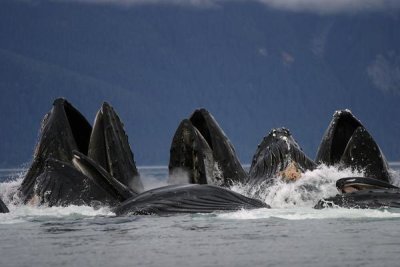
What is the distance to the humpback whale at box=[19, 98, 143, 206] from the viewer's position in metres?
14.5

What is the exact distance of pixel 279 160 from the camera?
15.8 metres

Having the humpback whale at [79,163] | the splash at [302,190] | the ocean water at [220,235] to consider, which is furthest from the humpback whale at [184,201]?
the splash at [302,190]

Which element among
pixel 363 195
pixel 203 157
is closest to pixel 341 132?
pixel 203 157

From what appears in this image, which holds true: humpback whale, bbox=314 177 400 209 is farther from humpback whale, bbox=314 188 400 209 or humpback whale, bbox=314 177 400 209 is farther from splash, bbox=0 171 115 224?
splash, bbox=0 171 115 224

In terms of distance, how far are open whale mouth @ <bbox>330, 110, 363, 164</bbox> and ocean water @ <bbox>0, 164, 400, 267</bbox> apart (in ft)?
4.98

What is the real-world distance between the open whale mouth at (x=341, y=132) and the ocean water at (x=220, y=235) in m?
1.52

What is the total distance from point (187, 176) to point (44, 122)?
259 cm

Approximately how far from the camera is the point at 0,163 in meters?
180

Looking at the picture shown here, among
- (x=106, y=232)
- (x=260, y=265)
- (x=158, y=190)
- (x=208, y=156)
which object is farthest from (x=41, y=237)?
(x=208, y=156)

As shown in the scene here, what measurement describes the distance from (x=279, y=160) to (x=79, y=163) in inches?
126

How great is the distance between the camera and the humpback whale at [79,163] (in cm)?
1451

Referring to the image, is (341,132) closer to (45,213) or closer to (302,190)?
(302,190)

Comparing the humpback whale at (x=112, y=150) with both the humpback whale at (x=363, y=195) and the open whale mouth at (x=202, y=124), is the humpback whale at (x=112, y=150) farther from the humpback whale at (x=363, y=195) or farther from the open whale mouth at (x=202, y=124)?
the humpback whale at (x=363, y=195)

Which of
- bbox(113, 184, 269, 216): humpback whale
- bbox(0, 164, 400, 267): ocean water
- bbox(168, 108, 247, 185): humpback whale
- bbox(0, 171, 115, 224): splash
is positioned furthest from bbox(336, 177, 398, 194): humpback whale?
bbox(168, 108, 247, 185): humpback whale
